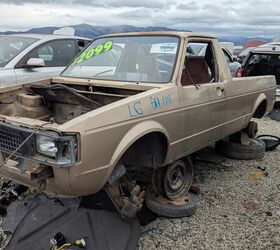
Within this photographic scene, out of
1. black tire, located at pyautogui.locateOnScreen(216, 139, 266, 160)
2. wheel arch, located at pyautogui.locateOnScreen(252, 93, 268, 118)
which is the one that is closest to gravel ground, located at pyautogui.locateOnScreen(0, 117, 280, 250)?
black tire, located at pyautogui.locateOnScreen(216, 139, 266, 160)

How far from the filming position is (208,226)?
3.96 meters

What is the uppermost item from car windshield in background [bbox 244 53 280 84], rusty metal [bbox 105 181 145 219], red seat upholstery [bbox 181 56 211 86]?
red seat upholstery [bbox 181 56 211 86]

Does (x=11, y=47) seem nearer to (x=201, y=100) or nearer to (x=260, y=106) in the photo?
(x=201, y=100)

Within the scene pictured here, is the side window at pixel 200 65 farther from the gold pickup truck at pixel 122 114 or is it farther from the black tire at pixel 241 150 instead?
the black tire at pixel 241 150

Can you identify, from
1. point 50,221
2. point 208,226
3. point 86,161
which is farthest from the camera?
point 208,226

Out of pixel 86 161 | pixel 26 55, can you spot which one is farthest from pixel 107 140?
pixel 26 55

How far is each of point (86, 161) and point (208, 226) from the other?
1.67 m

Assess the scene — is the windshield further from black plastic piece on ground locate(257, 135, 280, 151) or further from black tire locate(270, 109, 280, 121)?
black tire locate(270, 109, 280, 121)

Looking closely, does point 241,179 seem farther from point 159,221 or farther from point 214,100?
point 159,221

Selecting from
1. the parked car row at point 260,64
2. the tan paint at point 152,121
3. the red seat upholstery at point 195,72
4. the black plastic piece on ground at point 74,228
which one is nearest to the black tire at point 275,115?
the parked car row at point 260,64

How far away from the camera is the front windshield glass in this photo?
13.8ft

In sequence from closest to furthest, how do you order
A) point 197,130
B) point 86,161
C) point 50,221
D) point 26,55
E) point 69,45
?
point 86,161
point 50,221
point 197,130
point 26,55
point 69,45

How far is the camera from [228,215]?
4199 millimetres

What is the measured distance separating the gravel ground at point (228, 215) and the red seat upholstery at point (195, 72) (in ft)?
4.53
